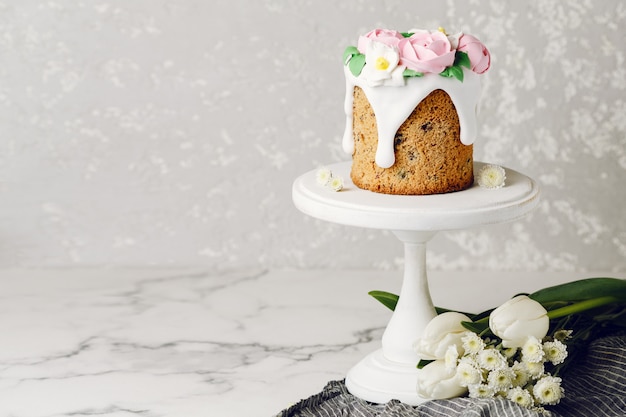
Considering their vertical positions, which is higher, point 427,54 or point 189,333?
point 427,54

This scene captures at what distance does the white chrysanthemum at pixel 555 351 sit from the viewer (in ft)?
4.31

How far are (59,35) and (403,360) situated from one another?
3.50 feet

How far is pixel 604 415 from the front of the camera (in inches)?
51.6

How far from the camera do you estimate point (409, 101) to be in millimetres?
1271

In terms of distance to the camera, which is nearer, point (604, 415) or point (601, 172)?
point (604, 415)

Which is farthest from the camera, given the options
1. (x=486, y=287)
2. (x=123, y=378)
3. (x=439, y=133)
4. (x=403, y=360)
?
(x=486, y=287)

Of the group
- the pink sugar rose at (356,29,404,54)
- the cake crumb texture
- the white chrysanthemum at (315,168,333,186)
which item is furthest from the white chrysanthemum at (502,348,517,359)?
the pink sugar rose at (356,29,404,54)

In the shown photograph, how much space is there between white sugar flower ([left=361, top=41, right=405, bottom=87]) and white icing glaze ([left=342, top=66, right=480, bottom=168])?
0.01 metres

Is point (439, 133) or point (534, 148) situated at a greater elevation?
point (439, 133)

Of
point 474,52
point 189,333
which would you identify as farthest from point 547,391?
point 189,333

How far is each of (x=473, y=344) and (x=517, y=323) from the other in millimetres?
66

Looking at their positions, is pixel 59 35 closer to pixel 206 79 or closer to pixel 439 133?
pixel 206 79

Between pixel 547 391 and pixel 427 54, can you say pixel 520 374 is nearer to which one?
pixel 547 391

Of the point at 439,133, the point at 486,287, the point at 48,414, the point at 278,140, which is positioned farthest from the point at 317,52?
the point at 48,414
